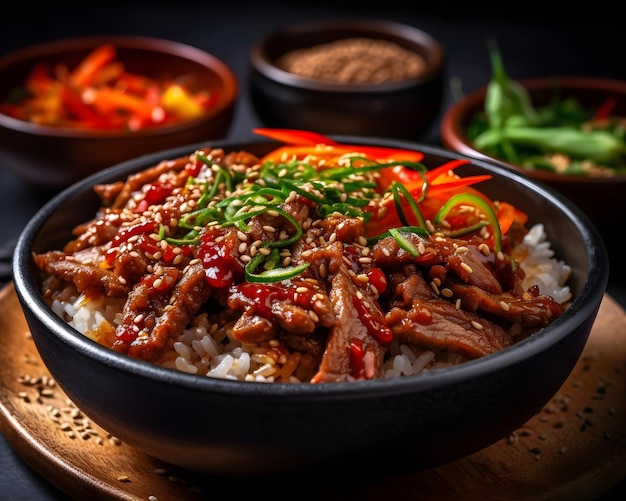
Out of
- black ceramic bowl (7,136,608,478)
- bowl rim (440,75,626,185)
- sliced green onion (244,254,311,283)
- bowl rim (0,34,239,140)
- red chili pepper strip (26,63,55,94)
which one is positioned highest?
sliced green onion (244,254,311,283)

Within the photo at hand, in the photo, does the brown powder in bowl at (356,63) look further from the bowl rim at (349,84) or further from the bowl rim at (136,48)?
the bowl rim at (136,48)

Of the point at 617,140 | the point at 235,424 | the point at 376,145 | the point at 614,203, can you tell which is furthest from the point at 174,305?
the point at 617,140

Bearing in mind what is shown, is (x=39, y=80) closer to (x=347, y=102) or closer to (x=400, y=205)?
(x=347, y=102)

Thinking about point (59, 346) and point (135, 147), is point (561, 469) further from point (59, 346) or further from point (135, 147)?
point (135, 147)

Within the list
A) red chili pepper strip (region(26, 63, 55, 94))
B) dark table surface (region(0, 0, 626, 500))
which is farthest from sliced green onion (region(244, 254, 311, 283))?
dark table surface (region(0, 0, 626, 500))

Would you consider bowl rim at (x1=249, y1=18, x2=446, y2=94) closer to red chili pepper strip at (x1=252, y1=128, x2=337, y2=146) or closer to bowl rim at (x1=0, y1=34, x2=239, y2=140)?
bowl rim at (x1=0, y1=34, x2=239, y2=140)

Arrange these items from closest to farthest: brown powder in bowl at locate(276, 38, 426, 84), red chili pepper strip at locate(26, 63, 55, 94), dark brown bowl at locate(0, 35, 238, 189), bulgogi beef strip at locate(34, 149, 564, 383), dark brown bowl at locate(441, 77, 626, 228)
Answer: bulgogi beef strip at locate(34, 149, 564, 383) → dark brown bowl at locate(441, 77, 626, 228) → dark brown bowl at locate(0, 35, 238, 189) → brown powder in bowl at locate(276, 38, 426, 84) → red chili pepper strip at locate(26, 63, 55, 94)
